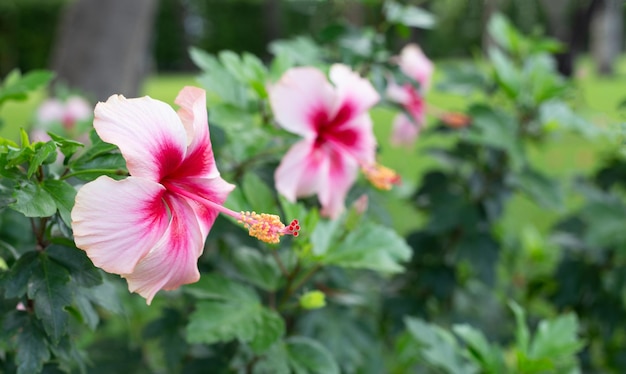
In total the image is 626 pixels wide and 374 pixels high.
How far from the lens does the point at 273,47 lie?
192 centimetres

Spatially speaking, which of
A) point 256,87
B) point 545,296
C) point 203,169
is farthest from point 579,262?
point 203,169

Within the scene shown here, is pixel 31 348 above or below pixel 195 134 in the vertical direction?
below

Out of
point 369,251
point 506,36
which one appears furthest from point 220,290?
point 506,36

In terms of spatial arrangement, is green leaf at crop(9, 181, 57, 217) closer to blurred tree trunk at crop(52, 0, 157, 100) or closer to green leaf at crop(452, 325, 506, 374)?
green leaf at crop(452, 325, 506, 374)

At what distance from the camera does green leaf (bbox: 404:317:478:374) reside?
1.58 metres

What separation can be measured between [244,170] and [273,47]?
0.42 meters

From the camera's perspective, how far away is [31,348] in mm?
1146

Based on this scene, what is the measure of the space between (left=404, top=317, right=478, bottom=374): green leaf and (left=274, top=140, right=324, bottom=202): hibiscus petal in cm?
39

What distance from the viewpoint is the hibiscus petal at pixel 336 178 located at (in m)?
1.53

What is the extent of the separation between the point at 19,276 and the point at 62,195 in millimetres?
160

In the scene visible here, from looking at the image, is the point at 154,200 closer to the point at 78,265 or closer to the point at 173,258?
the point at 173,258

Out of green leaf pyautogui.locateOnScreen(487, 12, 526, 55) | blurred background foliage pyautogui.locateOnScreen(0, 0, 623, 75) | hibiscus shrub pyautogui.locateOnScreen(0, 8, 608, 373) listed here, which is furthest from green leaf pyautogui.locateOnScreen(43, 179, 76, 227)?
blurred background foliage pyautogui.locateOnScreen(0, 0, 623, 75)

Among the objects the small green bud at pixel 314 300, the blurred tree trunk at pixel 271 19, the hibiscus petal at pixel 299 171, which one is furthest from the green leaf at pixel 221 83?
the blurred tree trunk at pixel 271 19

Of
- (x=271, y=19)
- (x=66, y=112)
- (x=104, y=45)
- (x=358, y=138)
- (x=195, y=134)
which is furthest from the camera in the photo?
(x=271, y=19)
